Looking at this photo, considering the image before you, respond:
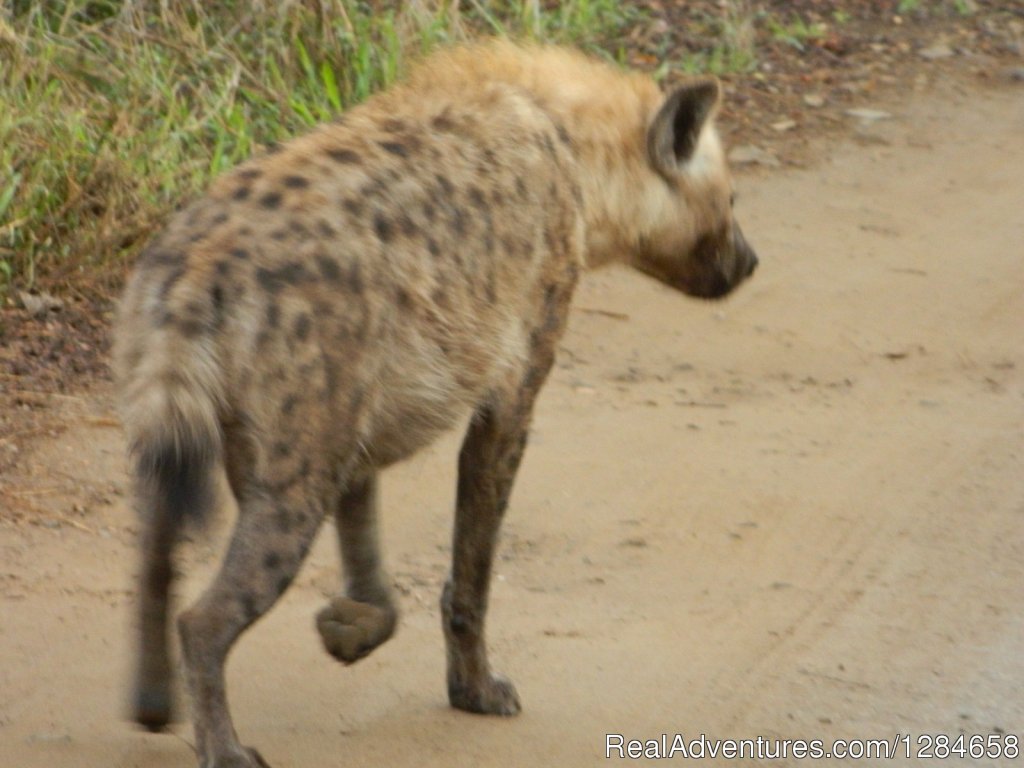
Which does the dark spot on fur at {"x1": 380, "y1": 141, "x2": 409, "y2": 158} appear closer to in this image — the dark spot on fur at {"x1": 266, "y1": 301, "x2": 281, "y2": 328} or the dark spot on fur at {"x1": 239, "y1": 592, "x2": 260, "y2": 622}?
the dark spot on fur at {"x1": 266, "y1": 301, "x2": 281, "y2": 328}

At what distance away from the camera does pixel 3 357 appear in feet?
17.1

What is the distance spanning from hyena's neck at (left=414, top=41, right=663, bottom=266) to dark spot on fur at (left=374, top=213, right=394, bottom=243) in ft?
2.36

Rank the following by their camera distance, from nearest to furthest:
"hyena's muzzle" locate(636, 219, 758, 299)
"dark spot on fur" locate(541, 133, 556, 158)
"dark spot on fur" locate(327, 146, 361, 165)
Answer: "dark spot on fur" locate(327, 146, 361, 165), "dark spot on fur" locate(541, 133, 556, 158), "hyena's muzzle" locate(636, 219, 758, 299)

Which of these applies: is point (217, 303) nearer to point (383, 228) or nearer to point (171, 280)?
point (171, 280)

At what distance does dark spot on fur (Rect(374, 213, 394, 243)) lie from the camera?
10.7 ft

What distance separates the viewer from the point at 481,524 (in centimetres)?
361

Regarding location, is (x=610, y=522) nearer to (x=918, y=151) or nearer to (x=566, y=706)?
(x=566, y=706)

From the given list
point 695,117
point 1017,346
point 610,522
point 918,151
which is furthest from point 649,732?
point 918,151

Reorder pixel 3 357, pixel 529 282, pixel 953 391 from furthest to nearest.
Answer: pixel 953 391 → pixel 3 357 → pixel 529 282

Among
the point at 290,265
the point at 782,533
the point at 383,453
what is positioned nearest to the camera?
the point at 290,265

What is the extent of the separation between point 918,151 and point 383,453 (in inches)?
Answer: 199

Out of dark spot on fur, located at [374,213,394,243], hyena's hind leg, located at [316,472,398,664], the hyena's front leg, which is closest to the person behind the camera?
dark spot on fur, located at [374,213,394,243]

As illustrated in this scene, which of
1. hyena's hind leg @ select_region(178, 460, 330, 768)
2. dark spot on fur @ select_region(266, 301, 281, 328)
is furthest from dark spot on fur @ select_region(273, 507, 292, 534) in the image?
dark spot on fur @ select_region(266, 301, 281, 328)

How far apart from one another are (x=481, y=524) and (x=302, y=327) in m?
0.77
